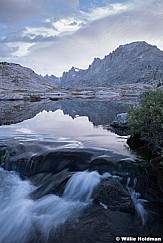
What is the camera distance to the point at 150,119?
46.7 ft

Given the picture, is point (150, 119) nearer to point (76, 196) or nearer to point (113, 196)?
point (113, 196)

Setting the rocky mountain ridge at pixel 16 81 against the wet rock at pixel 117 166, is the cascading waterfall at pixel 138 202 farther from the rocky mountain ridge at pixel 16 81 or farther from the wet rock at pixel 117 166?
the rocky mountain ridge at pixel 16 81

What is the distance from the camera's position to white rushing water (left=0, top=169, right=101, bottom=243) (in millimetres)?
10188

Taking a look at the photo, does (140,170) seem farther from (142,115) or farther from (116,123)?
(116,123)

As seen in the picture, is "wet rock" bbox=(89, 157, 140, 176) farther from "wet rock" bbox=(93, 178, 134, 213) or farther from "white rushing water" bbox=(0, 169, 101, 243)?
"wet rock" bbox=(93, 178, 134, 213)

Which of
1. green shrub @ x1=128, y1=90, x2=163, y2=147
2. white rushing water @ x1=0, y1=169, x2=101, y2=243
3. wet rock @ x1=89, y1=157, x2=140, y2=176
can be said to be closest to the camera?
white rushing water @ x1=0, y1=169, x2=101, y2=243

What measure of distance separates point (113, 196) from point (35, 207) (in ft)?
10.9

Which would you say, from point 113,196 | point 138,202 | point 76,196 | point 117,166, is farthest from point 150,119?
point 76,196

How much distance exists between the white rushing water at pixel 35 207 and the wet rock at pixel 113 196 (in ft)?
1.71

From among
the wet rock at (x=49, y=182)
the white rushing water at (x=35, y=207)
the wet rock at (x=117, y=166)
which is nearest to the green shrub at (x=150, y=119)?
the wet rock at (x=117, y=166)

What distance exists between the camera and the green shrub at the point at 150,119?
1316 centimetres

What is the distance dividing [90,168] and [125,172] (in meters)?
1.72

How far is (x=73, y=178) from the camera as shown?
12.5 metres

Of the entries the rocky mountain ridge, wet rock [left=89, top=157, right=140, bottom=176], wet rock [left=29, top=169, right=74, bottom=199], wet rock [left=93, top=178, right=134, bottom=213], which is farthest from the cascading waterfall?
the rocky mountain ridge
